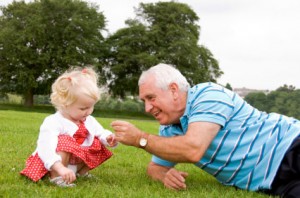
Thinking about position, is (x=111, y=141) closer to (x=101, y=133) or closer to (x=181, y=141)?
(x=101, y=133)

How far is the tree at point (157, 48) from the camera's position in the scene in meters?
52.2

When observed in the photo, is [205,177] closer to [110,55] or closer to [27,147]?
[27,147]

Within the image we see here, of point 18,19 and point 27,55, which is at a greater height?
point 18,19

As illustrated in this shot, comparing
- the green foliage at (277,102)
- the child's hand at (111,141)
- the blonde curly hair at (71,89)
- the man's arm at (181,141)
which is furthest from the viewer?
the green foliage at (277,102)

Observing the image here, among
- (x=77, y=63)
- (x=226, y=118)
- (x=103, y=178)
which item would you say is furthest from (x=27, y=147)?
(x=77, y=63)

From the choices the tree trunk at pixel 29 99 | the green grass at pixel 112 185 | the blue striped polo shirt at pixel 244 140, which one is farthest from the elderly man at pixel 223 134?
the tree trunk at pixel 29 99

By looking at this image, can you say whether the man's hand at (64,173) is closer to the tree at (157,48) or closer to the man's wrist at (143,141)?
the man's wrist at (143,141)

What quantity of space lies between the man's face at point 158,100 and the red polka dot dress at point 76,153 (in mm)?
908

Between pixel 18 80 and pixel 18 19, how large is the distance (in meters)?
7.36

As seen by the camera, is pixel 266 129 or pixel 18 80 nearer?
pixel 266 129

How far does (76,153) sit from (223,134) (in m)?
1.47

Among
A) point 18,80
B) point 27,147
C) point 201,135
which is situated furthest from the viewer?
point 18,80

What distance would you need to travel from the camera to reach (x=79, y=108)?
483 cm

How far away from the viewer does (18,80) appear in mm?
49062
